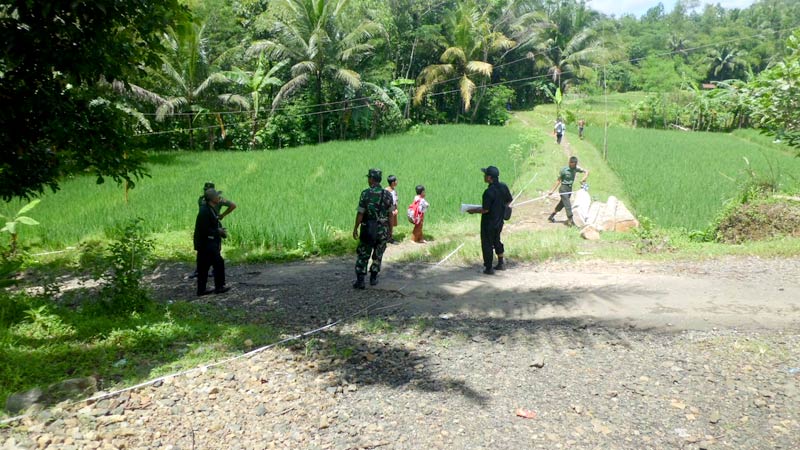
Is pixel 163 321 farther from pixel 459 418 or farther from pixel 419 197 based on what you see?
pixel 419 197

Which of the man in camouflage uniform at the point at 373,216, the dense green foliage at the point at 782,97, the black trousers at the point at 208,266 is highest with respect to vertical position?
the dense green foliage at the point at 782,97

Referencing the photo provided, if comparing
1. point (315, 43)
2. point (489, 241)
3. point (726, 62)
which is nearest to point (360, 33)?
point (315, 43)

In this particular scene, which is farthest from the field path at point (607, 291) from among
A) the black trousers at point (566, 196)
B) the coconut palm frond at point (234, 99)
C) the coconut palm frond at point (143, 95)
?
the coconut palm frond at point (234, 99)

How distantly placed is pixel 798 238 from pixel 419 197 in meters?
6.04

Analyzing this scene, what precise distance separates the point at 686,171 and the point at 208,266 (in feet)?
53.3

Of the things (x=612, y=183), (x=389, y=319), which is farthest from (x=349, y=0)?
(x=389, y=319)

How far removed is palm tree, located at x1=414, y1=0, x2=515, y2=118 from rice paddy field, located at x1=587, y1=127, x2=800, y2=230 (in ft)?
27.1

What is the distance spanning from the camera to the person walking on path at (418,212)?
10.8 metres

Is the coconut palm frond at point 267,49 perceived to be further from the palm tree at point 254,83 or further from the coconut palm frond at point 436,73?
the coconut palm frond at point 436,73

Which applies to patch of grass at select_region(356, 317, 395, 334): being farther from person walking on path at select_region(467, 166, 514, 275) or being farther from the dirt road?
person walking on path at select_region(467, 166, 514, 275)

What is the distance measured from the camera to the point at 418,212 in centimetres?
1084

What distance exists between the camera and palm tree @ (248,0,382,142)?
26219mm

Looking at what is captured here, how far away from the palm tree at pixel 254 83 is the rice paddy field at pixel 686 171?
14406 mm

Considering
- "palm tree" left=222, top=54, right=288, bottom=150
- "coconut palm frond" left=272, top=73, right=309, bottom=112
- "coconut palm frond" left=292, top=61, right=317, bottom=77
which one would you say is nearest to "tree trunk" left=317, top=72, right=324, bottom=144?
"coconut palm frond" left=292, top=61, right=317, bottom=77
